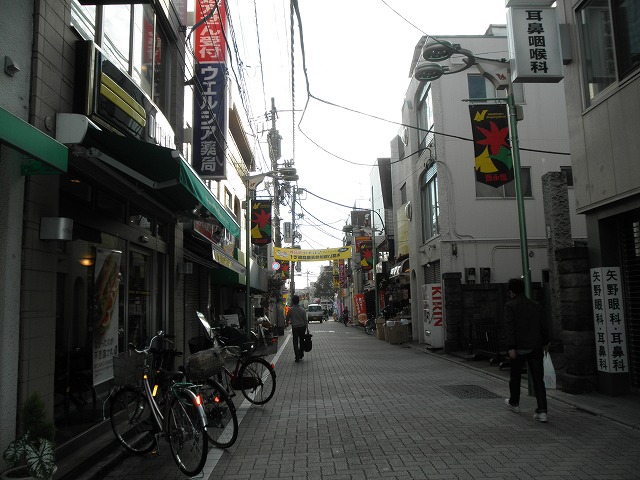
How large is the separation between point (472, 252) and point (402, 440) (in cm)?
1266

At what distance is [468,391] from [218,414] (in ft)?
17.3

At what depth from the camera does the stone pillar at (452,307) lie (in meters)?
16.3

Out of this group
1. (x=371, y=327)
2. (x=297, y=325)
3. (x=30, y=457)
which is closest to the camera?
(x=30, y=457)

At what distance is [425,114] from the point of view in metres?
20.8

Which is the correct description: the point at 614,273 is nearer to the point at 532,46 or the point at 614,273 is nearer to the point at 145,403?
the point at 532,46

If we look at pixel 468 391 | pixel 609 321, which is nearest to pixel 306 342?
pixel 468 391

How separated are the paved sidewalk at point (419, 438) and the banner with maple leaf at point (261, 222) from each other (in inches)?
363

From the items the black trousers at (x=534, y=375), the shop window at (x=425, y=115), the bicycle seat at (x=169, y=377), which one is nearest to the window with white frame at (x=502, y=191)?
the shop window at (x=425, y=115)

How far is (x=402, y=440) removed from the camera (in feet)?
20.2

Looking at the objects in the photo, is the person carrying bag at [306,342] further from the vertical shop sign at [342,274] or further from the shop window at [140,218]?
the vertical shop sign at [342,274]

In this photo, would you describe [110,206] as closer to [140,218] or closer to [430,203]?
[140,218]

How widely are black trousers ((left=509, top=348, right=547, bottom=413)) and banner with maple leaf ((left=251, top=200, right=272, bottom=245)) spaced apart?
12509 mm

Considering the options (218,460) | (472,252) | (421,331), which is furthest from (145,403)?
(421,331)

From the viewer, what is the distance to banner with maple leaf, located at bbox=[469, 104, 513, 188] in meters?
10.7
